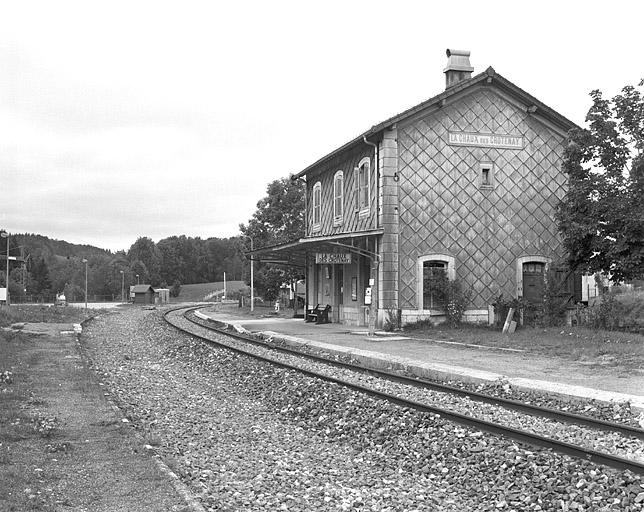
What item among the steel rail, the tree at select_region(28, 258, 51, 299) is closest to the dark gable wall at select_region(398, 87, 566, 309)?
the steel rail

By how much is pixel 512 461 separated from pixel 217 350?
11576 mm

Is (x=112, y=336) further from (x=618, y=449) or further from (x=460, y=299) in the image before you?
(x=618, y=449)

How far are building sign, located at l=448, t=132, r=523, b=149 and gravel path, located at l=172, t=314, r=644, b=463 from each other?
12508mm

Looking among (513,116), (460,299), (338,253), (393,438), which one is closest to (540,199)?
(513,116)

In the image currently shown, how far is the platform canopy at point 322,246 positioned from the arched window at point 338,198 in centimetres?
162

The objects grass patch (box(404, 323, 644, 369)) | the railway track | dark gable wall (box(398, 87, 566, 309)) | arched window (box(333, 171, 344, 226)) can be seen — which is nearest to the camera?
the railway track

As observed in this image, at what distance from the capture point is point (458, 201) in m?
22.7

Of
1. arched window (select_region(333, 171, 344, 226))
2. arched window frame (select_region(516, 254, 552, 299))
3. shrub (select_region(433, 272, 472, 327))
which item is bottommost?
shrub (select_region(433, 272, 472, 327))

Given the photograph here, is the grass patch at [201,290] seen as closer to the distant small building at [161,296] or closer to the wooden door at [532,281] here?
the distant small building at [161,296]

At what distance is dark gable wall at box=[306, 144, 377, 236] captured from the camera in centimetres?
2336

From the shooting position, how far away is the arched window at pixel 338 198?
26.5 m

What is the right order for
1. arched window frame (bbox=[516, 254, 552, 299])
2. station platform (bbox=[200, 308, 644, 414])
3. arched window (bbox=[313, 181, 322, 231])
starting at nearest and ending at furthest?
1. station platform (bbox=[200, 308, 644, 414])
2. arched window frame (bbox=[516, 254, 552, 299])
3. arched window (bbox=[313, 181, 322, 231])

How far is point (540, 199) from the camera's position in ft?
77.3

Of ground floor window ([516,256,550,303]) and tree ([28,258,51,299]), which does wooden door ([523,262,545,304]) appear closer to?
ground floor window ([516,256,550,303])
